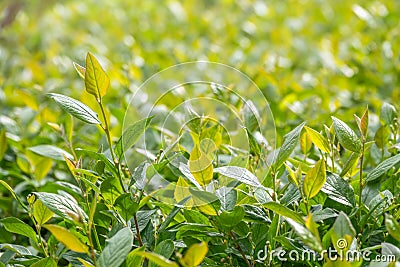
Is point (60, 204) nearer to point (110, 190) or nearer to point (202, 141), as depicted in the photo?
point (110, 190)

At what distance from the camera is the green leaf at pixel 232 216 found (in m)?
1.04

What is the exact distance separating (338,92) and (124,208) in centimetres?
137

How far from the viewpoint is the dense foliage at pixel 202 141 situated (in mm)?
1064

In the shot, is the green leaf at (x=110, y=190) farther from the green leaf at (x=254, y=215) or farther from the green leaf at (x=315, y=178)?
the green leaf at (x=315, y=178)

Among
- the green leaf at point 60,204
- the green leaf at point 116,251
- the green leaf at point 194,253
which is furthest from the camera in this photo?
the green leaf at point 60,204

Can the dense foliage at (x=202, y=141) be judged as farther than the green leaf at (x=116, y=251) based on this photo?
Yes

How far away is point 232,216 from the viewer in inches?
41.1

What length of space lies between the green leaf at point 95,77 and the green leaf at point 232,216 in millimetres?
298

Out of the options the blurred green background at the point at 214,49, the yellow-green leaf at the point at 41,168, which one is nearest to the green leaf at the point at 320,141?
the blurred green background at the point at 214,49

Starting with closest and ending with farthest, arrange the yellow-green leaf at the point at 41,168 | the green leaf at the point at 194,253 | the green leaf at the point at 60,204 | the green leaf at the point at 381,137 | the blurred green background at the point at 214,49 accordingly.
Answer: the green leaf at the point at 194,253, the green leaf at the point at 60,204, the green leaf at the point at 381,137, the yellow-green leaf at the point at 41,168, the blurred green background at the point at 214,49

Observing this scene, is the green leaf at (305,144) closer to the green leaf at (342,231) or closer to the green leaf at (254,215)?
the green leaf at (254,215)

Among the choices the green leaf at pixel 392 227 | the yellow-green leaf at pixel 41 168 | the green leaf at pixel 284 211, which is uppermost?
the green leaf at pixel 392 227

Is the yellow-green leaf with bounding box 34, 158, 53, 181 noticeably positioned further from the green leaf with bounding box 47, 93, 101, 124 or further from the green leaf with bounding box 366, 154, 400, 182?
the green leaf with bounding box 366, 154, 400, 182

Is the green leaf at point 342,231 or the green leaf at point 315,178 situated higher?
the green leaf at point 315,178
